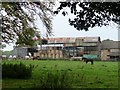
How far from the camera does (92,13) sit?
9.82 metres

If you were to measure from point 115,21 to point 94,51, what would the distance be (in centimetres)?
8735

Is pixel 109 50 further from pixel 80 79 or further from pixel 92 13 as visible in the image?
pixel 92 13

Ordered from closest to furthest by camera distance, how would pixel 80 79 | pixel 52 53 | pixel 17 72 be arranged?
pixel 80 79 < pixel 17 72 < pixel 52 53

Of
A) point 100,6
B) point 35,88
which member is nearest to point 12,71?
point 35,88

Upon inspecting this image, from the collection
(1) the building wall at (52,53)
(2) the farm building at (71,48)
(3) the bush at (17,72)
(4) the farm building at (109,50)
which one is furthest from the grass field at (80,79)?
(4) the farm building at (109,50)

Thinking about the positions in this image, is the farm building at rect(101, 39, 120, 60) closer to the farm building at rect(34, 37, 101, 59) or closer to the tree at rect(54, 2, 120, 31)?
the farm building at rect(34, 37, 101, 59)

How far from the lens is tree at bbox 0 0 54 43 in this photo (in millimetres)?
17531

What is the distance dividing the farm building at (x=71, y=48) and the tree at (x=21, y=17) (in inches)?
2481

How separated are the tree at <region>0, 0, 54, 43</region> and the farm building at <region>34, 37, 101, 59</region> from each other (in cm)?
6301

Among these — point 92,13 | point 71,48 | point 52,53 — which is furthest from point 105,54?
point 92,13

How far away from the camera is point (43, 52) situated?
3327 inches

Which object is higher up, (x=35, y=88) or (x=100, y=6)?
(x=100, y=6)

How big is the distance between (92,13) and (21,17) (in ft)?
29.6

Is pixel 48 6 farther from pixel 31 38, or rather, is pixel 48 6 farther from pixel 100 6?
pixel 100 6
